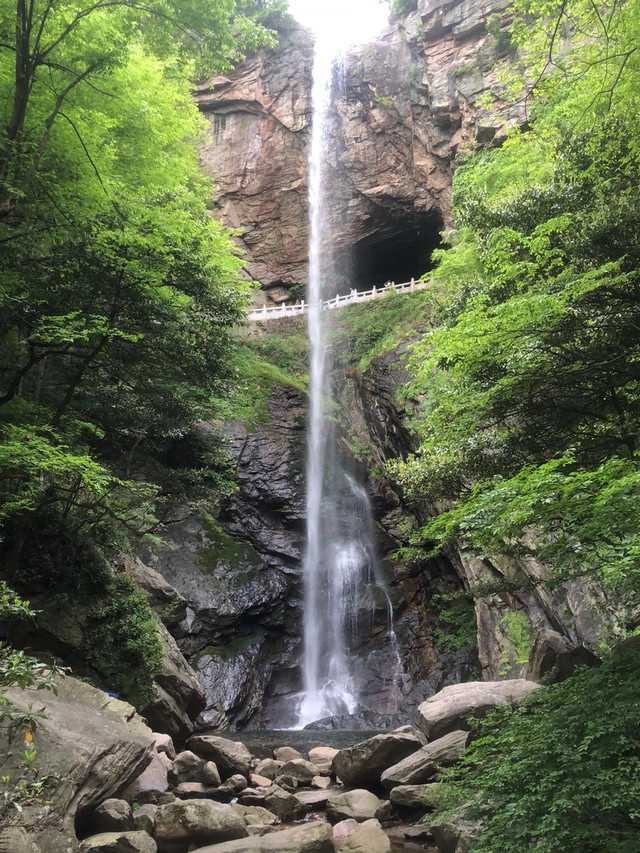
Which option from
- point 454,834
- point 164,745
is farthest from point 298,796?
point 454,834

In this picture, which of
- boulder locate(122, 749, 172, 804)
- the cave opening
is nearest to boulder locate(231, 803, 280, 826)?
boulder locate(122, 749, 172, 804)

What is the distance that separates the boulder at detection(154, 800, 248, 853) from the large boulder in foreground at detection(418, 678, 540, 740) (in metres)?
3.57

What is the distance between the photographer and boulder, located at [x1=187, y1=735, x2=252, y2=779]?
10.1 m

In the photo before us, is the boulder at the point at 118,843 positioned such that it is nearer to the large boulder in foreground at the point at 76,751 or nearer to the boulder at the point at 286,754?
the large boulder in foreground at the point at 76,751

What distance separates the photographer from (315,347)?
27.6 metres

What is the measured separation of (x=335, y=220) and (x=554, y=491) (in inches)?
1063

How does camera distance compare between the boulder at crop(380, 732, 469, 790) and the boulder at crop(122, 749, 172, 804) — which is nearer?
the boulder at crop(122, 749, 172, 804)

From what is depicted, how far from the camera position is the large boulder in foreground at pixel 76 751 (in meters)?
4.99

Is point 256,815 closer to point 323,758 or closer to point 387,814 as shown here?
point 387,814

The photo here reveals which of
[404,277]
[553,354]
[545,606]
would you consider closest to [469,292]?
[553,354]

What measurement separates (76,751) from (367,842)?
3235 mm

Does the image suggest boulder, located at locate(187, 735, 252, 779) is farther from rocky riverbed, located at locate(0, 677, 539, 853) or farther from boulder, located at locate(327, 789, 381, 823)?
boulder, located at locate(327, 789, 381, 823)

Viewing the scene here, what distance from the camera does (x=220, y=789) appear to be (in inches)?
353

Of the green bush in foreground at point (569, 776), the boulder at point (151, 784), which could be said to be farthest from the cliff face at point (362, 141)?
the green bush in foreground at point (569, 776)
